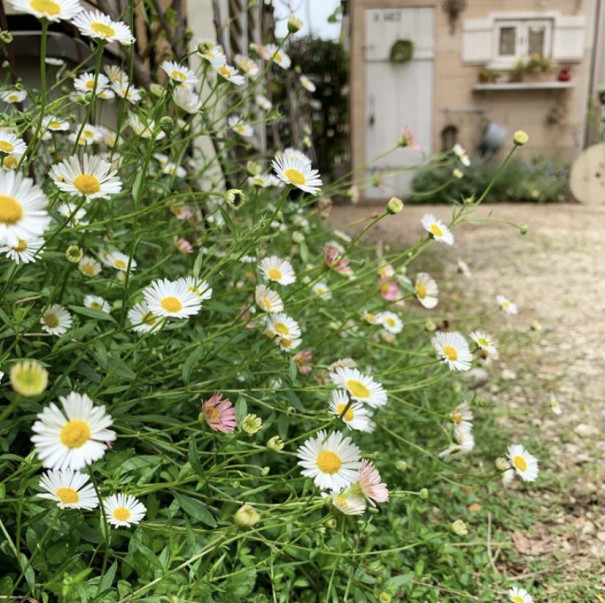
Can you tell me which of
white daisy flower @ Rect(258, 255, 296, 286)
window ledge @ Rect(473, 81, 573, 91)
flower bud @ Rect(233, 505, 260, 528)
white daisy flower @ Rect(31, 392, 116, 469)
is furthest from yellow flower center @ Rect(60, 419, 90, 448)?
window ledge @ Rect(473, 81, 573, 91)

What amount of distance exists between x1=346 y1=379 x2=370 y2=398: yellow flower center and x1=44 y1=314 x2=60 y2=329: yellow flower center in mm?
429

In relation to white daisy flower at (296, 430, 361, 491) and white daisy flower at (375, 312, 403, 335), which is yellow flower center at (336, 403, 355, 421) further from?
white daisy flower at (375, 312, 403, 335)

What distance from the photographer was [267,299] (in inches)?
34.7

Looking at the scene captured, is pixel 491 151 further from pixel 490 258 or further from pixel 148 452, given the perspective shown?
pixel 148 452

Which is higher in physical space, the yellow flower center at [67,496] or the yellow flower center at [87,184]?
the yellow flower center at [87,184]

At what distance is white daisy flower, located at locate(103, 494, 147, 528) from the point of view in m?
0.73

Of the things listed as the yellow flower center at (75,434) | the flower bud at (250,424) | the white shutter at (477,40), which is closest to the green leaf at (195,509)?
the flower bud at (250,424)

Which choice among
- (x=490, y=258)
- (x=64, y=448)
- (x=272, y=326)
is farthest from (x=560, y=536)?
(x=490, y=258)

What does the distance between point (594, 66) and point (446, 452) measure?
296 inches

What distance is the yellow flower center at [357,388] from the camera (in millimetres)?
773

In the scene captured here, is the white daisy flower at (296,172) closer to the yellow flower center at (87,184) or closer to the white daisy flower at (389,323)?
the yellow flower center at (87,184)

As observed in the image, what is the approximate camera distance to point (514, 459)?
966mm

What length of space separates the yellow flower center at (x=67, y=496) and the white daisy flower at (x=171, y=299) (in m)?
0.22

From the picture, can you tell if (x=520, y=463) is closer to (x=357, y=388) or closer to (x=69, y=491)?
(x=357, y=388)
